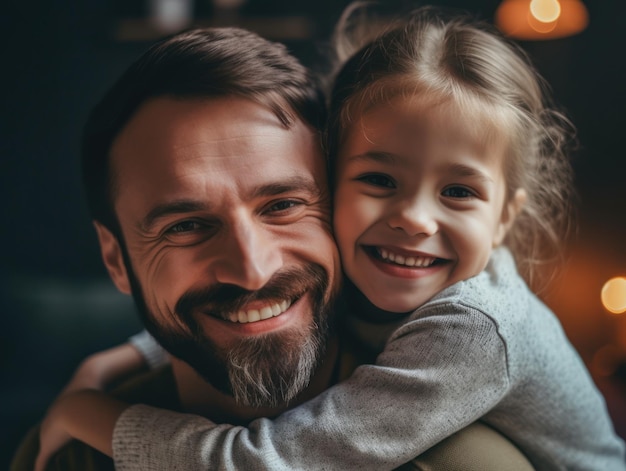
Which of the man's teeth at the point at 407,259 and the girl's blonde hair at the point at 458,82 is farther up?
the girl's blonde hair at the point at 458,82

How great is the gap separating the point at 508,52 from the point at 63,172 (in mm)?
2666

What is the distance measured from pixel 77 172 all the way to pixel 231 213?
2515 millimetres

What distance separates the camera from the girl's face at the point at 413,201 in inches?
45.2

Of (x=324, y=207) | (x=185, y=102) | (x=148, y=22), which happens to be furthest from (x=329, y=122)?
(x=148, y=22)

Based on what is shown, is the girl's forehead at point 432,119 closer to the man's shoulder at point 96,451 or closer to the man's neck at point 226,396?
the man's neck at point 226,396

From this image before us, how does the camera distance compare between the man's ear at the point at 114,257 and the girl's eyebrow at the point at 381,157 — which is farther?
the man's ear at the point at 114,257

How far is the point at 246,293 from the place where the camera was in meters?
1.16

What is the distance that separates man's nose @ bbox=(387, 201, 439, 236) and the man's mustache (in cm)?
A: 17

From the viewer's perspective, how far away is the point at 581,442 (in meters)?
1.34

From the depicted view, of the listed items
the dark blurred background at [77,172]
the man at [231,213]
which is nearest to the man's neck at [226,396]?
the man at [231,213]

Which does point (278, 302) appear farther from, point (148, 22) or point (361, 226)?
point (148, 22)

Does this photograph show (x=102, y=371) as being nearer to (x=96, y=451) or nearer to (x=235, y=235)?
(x=96, y=451)

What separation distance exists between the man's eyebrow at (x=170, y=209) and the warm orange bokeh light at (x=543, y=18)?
5.76 feet

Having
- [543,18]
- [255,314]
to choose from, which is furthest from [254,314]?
[543,18]
